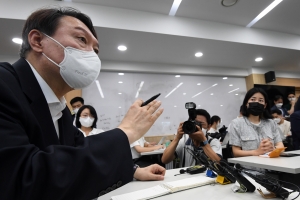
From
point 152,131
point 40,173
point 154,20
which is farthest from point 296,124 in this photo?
point 152,131

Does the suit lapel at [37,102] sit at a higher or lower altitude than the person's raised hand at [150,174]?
higher

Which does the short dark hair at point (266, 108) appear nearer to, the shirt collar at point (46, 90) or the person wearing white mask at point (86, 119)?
the shirt collar at point (46, 90)

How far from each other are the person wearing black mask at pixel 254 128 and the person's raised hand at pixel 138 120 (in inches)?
53.7

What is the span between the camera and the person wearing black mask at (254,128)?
1.67 meters

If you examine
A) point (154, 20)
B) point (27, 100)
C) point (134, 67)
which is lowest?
point (27, 100)

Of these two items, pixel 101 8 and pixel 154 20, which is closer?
pixel 101 8

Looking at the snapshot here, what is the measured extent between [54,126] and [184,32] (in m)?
2.97

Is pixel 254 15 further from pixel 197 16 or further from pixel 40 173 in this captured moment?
pixel 40 173

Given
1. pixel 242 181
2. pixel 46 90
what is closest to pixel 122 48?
pixel 46 90

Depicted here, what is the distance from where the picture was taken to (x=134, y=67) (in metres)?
4.22

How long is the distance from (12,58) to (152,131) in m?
3.36

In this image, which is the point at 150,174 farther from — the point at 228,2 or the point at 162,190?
the point at 228,2

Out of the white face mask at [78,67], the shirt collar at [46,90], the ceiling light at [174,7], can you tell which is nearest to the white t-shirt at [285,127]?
Result: the ceiling light at [174,7]

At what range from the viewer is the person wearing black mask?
1.67 m
